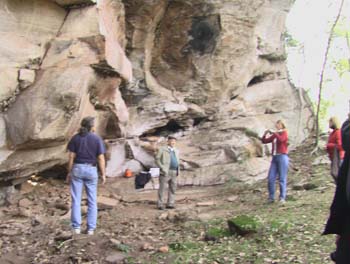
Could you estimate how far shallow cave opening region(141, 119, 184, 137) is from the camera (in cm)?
1380

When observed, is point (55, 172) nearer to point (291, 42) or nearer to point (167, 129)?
point (167, 129)

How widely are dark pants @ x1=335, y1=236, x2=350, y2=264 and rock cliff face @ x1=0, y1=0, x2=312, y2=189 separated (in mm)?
7426

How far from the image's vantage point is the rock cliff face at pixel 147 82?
8930 mm

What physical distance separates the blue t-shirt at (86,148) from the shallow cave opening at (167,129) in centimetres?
666

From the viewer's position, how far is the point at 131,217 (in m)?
9.02

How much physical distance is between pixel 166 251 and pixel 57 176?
6.23 meters

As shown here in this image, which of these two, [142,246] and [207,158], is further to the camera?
[207,158]

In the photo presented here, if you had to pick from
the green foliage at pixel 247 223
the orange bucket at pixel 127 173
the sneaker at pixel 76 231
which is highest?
the orange bucket at pixel 127 173

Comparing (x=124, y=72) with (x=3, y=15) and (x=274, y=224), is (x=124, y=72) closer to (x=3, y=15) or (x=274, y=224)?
(x=3, y=15)

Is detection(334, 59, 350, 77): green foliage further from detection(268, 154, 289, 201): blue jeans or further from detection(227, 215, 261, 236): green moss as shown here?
detection(227, 215, 261, 236): green moss

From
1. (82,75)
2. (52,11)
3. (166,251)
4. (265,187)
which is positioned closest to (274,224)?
(166,251)

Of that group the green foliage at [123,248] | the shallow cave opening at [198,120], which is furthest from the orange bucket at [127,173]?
the green foliage at [123,248]

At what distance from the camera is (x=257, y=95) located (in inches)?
610

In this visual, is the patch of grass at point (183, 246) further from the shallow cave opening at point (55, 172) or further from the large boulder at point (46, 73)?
the shallow cave opening at point (55, 172)
